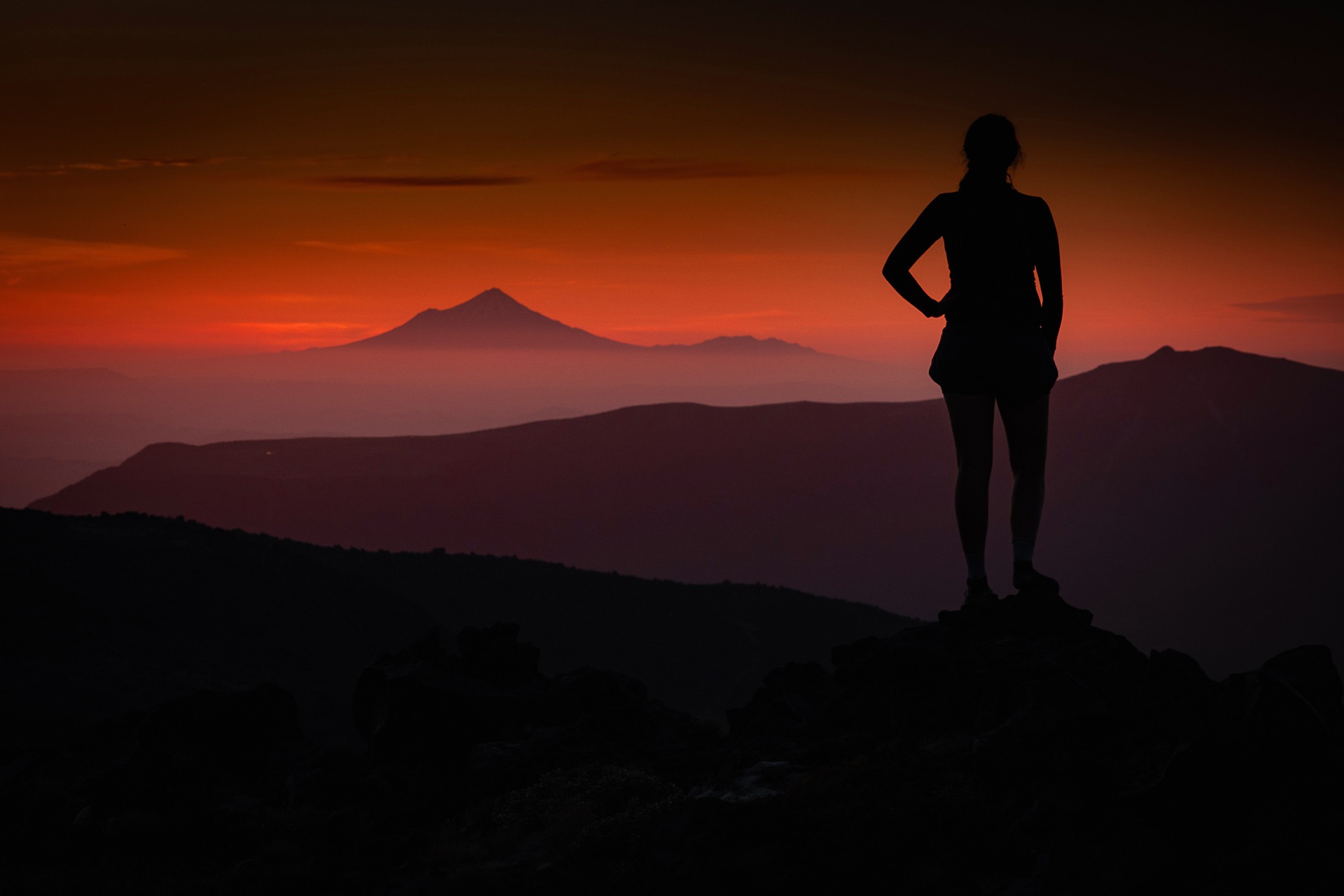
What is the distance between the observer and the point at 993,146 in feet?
21.2

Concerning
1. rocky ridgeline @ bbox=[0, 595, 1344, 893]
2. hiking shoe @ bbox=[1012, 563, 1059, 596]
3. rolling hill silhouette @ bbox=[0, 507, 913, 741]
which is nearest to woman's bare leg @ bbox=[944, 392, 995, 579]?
hiking shoe @ bbox=[1012, 563, 1059, 596]

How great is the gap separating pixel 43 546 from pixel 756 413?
3891 inches

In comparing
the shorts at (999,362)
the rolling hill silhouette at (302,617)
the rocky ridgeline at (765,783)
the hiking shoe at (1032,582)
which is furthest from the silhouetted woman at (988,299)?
the rolling hill silhouette at (302,617)

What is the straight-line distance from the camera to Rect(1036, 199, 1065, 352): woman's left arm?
6.57 meters

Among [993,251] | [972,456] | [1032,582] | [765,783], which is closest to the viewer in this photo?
[765,783]

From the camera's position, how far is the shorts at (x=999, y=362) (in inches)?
259

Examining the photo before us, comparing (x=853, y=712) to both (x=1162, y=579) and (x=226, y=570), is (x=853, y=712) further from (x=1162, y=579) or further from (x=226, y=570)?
(x=1162, y=579)

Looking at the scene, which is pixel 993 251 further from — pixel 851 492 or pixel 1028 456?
pixel 851 492

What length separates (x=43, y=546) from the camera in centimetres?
3519

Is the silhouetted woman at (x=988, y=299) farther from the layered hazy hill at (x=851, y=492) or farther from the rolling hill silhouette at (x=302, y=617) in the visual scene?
the layered hazy hill at (x=851, y=492)

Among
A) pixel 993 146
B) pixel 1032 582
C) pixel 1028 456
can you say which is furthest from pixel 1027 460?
pixel 993 146

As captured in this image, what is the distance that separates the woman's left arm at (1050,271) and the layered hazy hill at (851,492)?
91419 millimetres

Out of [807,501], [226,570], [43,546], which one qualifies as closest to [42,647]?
[43,546]

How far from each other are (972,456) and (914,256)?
131 centimetres
